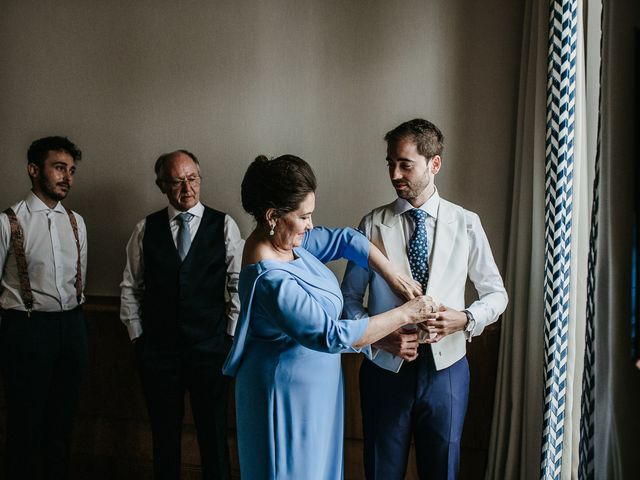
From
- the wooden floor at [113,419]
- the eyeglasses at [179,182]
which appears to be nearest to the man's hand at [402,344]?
the eyeglasses at [179,182]

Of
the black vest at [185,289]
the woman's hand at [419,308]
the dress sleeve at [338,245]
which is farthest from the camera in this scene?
the black vest at [185,289]

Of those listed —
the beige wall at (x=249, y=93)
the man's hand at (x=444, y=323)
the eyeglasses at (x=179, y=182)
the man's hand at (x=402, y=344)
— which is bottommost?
the man's hand at (x=402, y=344)

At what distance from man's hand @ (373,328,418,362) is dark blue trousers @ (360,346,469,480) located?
8cm

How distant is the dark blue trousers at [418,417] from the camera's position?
209 cm

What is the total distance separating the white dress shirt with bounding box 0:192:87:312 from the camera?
9.53 feet

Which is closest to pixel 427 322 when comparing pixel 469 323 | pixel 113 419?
pixel 469 323

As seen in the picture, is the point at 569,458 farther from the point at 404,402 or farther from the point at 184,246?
the point at 184,246

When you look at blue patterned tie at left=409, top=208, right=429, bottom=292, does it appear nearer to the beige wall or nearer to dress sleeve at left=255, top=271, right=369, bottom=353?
dress sleeve at left=255, top=271, right=369, bottom=353

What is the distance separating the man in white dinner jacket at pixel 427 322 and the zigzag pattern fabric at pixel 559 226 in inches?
8.7

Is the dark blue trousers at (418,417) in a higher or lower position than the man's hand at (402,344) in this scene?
lower

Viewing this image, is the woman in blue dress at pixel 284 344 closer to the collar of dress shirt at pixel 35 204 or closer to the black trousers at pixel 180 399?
the black trousers at pixel 180 399

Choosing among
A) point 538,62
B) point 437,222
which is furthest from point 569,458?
point 538,62

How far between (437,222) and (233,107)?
159cm

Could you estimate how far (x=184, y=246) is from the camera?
2.90m
